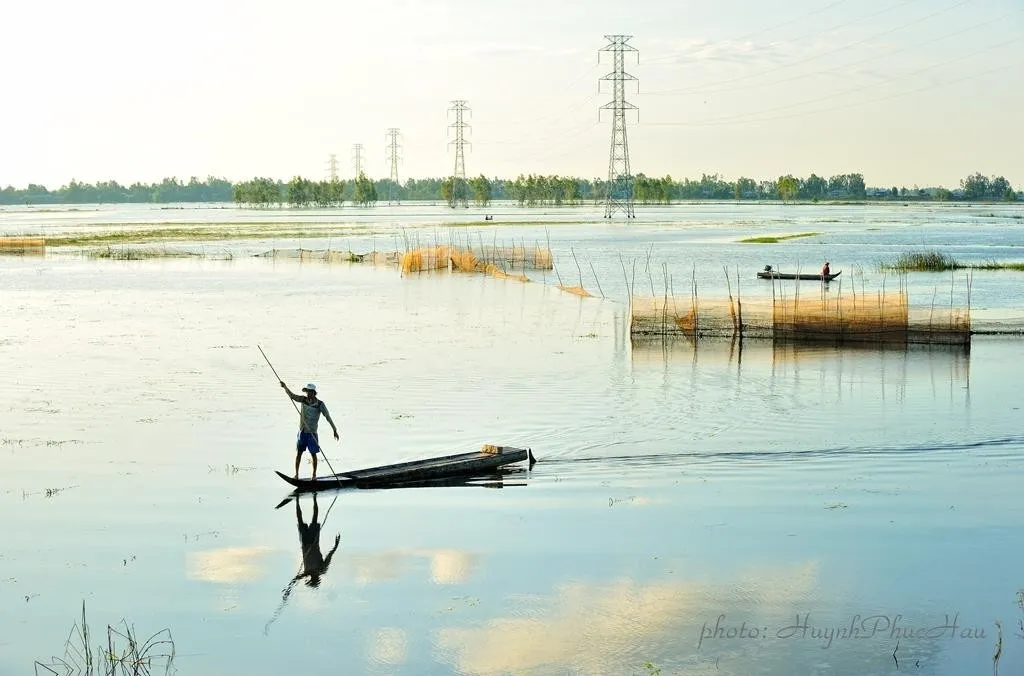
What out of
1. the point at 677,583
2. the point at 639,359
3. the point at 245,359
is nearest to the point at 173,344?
the point at 245,359

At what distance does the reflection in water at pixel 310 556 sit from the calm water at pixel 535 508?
0.08 m

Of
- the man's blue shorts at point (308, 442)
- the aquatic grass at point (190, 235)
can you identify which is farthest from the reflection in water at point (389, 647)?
the aquatic grass at point (190, 235)

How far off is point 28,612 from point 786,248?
71497 mm

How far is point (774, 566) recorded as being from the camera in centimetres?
1224

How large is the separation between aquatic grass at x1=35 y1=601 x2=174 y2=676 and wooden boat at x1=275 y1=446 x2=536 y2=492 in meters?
4.57

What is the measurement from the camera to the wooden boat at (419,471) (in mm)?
15273

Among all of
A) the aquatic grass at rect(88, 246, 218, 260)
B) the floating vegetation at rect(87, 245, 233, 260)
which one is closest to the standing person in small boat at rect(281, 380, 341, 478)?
the floating vegetation at rect(87, 245, 233, 260)

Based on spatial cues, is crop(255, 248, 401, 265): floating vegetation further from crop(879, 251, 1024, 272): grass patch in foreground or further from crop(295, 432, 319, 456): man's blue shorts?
crop(295, 432, 319, 456): man's blue shorts

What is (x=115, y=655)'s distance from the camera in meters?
10.1

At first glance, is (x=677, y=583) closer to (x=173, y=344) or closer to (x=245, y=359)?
(x=245, y=359)

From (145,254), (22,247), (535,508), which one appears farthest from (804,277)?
(22,247)

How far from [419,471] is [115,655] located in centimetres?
592

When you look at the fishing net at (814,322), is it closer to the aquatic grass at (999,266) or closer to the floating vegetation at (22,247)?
the aquatic grass at (999,266)

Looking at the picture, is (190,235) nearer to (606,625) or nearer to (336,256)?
(336,256)
